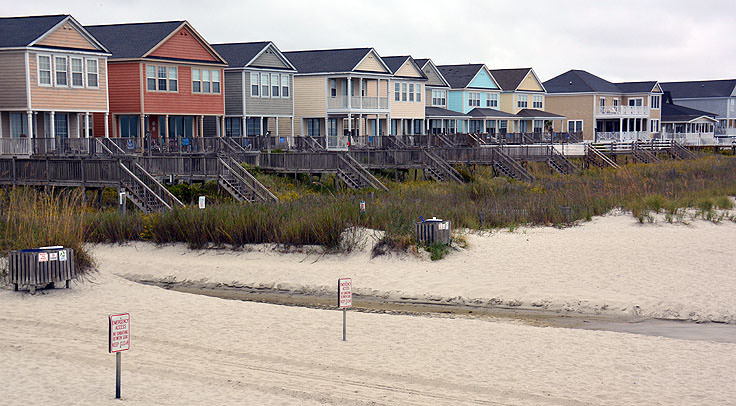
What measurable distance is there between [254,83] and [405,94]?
52.1ft

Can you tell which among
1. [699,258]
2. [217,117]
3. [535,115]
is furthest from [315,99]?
[699,258]

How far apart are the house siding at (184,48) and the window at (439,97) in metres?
29.3

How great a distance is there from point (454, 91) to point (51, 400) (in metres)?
68.0

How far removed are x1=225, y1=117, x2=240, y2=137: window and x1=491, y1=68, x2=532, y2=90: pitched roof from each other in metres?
36.3

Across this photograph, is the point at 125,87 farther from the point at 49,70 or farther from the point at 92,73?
the point at 49,70

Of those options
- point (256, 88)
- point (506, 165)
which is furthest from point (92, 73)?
point (506, 165)

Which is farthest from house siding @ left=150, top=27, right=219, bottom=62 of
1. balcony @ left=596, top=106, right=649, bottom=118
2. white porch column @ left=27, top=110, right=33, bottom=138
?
balcony @ left=596, top=106, right=649, bottom=118

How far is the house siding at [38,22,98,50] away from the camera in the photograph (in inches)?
1555

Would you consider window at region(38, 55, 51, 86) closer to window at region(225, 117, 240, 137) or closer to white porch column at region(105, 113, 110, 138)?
white porch column at region(105, 113, 110, 138)

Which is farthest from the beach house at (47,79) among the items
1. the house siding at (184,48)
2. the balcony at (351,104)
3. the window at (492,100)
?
the window at (492,100)

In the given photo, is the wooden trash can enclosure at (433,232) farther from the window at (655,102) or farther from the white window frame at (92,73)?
the window at (655,102)

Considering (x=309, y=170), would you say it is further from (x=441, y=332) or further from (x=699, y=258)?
(x=441, y=332)

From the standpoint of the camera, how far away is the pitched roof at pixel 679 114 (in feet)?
306

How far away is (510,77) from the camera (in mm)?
84875
